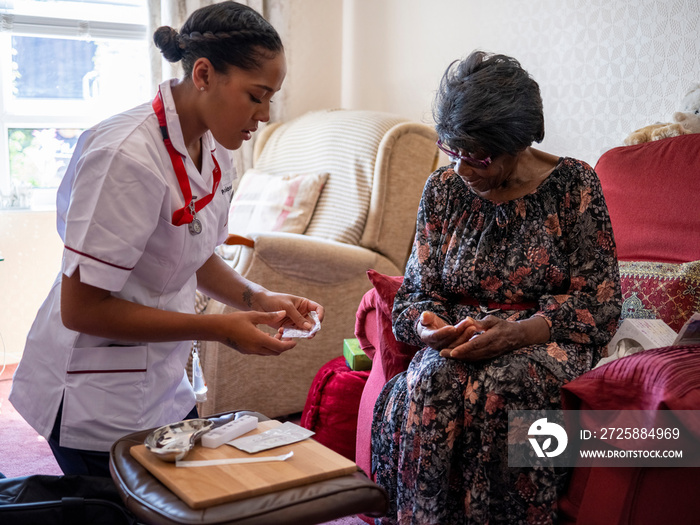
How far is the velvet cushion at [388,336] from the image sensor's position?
71.6 inches

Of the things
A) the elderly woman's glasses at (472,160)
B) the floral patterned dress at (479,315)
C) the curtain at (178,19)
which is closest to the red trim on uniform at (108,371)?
the floral patterned dress at (479,315)

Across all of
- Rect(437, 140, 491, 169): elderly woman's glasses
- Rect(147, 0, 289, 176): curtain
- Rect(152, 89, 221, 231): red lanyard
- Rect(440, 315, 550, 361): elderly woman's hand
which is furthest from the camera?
Rect(147, 0, 289, 176): curtain

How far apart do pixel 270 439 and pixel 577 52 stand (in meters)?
1.94

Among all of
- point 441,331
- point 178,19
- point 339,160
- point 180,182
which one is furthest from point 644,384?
point 178,19

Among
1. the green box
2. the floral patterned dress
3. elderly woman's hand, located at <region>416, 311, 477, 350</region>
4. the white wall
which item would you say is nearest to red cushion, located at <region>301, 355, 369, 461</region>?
the green box

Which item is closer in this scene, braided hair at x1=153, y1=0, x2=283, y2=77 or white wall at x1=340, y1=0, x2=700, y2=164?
braided hair at x1=153, y1=0, x2=283, y2=77

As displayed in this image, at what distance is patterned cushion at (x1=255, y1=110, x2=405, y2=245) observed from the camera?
285cm

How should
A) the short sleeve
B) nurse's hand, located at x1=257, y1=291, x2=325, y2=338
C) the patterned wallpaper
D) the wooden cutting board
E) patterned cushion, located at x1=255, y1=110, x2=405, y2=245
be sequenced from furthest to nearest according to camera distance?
patterned cushion, located at x1=255, y1=110, x2=405, y2=245
the patterned wallpaper
nurse's hand, located at x1=257, y1=291, x2=325, y2=338
the short sleeve
the wooden cutting board

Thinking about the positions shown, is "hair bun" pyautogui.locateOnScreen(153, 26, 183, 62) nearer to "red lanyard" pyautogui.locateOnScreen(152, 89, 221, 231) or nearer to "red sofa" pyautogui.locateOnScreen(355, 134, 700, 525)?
"red lanyard" pyautogui.locateOnScreen(152, 89, 221, 231)

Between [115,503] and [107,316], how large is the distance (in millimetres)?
302

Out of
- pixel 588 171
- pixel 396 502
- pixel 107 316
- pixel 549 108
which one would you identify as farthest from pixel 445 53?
pixel 107 316

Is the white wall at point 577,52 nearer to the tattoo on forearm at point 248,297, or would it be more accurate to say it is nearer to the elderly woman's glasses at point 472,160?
the elderly woman's glasses at point 472,160

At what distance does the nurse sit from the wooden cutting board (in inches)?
6.1

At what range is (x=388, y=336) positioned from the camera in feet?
6.04
